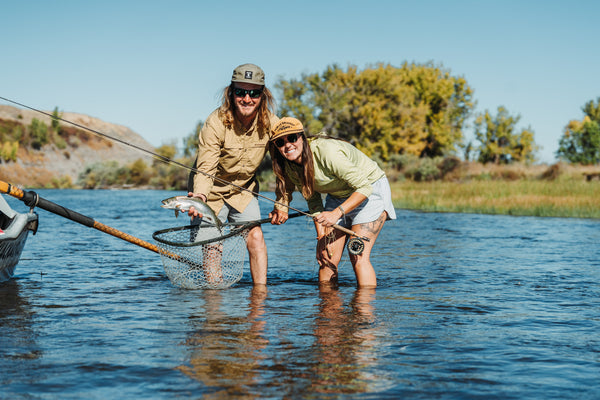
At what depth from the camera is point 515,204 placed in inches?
1035

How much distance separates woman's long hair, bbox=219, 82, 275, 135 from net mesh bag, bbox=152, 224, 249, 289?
3.72 feet

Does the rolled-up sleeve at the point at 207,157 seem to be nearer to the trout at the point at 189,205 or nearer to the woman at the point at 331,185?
the trout at the point at 189,205

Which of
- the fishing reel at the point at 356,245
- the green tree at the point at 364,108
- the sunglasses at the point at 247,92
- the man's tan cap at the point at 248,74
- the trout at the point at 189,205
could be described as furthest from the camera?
the green tree at the point at 364,108

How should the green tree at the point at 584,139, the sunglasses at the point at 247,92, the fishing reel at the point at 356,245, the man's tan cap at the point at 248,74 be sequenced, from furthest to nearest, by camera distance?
the green tree at the point at 584,139, the fishing reel at the point at 356,245, the sunglasses at the point at 247,92, the man's tan cap at the point at 248,74

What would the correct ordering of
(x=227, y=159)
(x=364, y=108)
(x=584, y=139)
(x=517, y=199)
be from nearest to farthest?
(x=227, y=159) → (x=517, y=199) → (x=364, y=108) → (x=584, y=139)

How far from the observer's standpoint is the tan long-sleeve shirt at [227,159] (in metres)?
7.12

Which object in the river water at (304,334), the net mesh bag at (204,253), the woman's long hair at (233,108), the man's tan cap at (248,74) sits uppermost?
the man's tan cap at (248,74)

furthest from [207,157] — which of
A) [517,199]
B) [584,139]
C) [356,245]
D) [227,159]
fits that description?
[584,139]

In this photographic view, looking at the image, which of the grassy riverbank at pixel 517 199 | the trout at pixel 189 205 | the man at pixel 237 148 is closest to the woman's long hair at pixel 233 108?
the man at pixel 237 148

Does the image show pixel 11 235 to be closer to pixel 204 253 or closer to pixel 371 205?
pixel 204 253

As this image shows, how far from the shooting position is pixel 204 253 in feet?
24.5

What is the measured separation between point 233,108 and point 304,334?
8.69 ft

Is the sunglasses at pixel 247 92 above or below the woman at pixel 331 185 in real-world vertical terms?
above

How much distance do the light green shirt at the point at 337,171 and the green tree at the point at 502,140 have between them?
71.0 m
